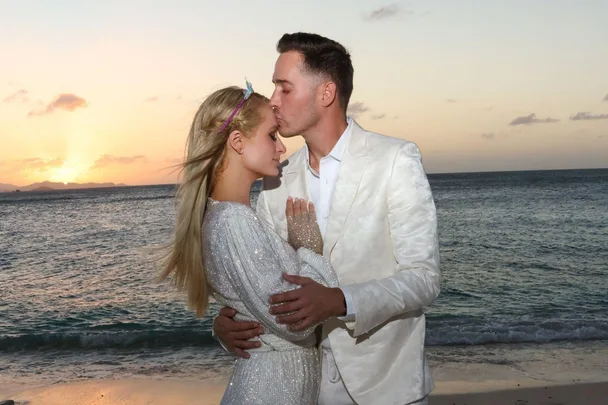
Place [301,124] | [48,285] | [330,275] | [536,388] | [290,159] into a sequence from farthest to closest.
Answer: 1. [48,285]
2. [536,388]
3. [290,159]
4. [301,124]
5. [330,275]

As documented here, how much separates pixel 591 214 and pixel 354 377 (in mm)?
29410

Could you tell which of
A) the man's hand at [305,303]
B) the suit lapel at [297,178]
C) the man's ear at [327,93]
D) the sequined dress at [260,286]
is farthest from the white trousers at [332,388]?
the man's ear at [327,93]

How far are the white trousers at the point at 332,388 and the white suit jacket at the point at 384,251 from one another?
7 centimetres

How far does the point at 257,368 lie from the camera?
2.71 m

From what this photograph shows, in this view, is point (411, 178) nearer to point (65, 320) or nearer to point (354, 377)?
point (354, 377)

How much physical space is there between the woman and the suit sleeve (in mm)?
165

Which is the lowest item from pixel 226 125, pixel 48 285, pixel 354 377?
pixel 48 285

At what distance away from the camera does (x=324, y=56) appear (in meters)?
3.21

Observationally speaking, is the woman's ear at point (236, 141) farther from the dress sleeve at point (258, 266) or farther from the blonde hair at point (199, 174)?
the dress sleeve at point (258, 266)

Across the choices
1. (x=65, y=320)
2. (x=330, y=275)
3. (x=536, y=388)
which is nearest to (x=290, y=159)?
(x=330, y=275)

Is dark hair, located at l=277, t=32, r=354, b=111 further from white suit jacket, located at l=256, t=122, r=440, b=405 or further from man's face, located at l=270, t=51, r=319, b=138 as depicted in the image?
white suit jacket, located at l=256, t=122, r=440, b=405

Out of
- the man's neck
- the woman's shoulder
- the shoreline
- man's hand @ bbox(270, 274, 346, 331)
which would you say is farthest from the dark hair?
the shoreline

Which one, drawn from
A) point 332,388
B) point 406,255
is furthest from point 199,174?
point 332,388

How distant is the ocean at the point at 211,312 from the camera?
29.2ft
